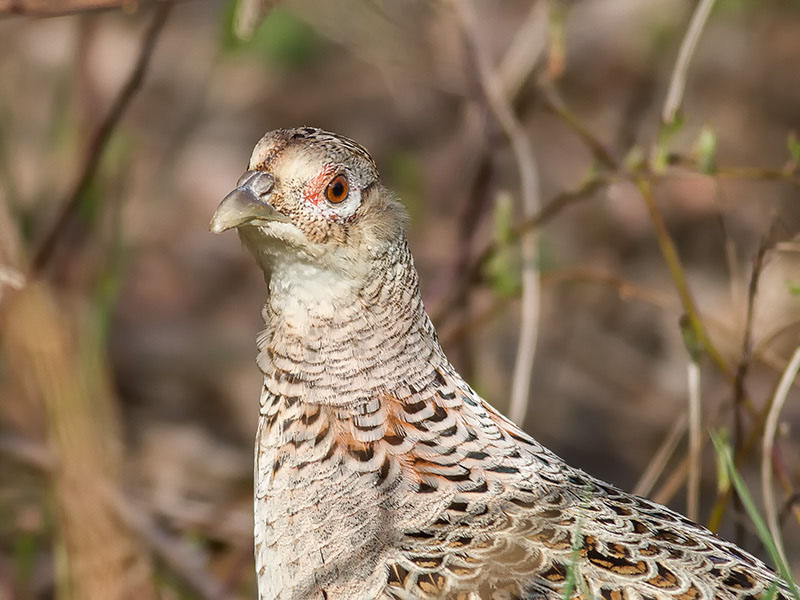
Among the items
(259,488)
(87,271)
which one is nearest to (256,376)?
(87,271)

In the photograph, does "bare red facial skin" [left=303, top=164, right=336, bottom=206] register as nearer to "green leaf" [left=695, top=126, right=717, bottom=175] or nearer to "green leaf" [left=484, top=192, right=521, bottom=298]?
"green leaf" [left=484, top=192, right=521, bottom=298]

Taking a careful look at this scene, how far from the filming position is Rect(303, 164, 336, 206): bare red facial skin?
2.96m

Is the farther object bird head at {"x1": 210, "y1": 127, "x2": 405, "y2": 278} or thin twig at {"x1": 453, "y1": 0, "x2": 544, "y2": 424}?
thin twig at {"x1": 453, "y1": 0, "x2": 544, "y2": 424}

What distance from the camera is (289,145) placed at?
2.97 meters

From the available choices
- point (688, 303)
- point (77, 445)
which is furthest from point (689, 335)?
point (77, 445)

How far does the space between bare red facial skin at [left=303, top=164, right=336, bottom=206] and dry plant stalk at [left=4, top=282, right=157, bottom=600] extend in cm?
85

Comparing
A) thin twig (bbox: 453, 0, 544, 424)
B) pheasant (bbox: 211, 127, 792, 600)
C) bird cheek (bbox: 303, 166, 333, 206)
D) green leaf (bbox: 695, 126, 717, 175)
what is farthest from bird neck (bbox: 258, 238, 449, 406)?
green leaf (bbox: 695, 126, 717, 175)

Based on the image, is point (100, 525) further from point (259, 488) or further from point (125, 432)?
point (125, 432)

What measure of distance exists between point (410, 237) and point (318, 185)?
4484 mm

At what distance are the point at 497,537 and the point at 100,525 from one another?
146cm

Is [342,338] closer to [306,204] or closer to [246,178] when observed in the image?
[306,204]

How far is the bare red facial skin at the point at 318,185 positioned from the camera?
9.70 feet

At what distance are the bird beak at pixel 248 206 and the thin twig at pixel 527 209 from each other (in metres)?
1.19

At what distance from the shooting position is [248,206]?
9.30 feet
